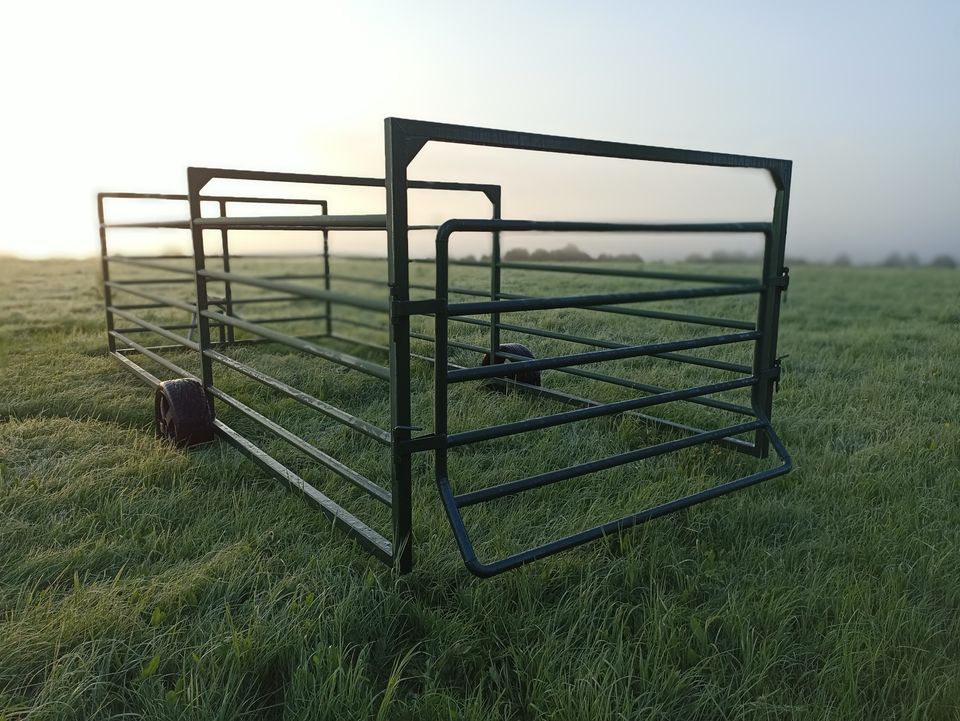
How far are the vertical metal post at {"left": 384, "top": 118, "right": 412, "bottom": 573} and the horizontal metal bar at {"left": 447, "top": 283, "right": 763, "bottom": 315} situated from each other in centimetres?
17

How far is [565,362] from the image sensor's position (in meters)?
2.30

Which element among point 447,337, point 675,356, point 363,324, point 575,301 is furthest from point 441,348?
point 363,324

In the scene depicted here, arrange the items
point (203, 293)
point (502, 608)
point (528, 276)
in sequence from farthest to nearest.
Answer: point (528, 276)
point (203, 293)
point (502, 608)

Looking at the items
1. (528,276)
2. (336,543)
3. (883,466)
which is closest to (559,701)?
(336,543)

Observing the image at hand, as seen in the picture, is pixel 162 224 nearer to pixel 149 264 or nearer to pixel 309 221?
pixel 149 264

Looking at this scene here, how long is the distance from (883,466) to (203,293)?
357 cm

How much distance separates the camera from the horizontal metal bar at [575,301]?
6.58ft

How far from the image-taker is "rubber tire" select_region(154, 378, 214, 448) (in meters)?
3.38

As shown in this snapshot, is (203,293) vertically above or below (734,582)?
above

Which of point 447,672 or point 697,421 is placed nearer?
point 447,672

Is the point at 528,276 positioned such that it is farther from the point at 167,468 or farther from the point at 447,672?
the point at 447,672

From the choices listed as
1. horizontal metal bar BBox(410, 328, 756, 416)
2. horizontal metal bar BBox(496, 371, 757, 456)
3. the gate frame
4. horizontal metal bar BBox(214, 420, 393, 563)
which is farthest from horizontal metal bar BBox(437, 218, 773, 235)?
horizontal metal bar BBox(214, 420, 393, 563)

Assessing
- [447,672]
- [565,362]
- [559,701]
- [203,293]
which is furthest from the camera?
[203,293]

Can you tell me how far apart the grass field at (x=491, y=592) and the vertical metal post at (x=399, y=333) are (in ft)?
0.51
